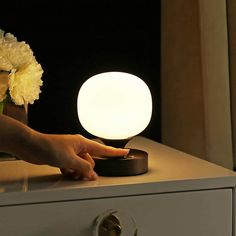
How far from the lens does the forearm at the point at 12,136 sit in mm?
827

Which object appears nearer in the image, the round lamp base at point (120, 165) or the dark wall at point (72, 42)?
the round lamp base at point (120, 165)

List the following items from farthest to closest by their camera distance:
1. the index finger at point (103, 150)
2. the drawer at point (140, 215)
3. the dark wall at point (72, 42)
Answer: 1. the dark wall at point (72, 42)
2. the index finger at point (103, 150)
3. the drawer at point (140, 215)

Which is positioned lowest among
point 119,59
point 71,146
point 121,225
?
point 121,225

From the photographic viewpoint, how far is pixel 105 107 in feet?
2.88

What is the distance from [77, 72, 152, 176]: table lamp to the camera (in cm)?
88

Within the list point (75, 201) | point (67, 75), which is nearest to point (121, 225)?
point (75, 201)

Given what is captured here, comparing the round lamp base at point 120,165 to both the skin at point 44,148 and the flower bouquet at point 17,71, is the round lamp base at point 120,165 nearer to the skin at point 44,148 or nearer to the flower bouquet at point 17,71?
the skin at point 44,148

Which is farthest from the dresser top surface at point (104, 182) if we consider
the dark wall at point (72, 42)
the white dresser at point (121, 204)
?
the dark wall at point (72, 42)

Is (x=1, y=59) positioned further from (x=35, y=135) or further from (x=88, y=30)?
(x=88, y=30)

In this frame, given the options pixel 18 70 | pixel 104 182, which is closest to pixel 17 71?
pixel 18 70

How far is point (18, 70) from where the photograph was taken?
0.92 meters

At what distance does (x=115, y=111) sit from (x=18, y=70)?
0.18 meters

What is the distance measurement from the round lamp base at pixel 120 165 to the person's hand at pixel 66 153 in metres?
0.01

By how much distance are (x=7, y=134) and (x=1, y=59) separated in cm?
13
